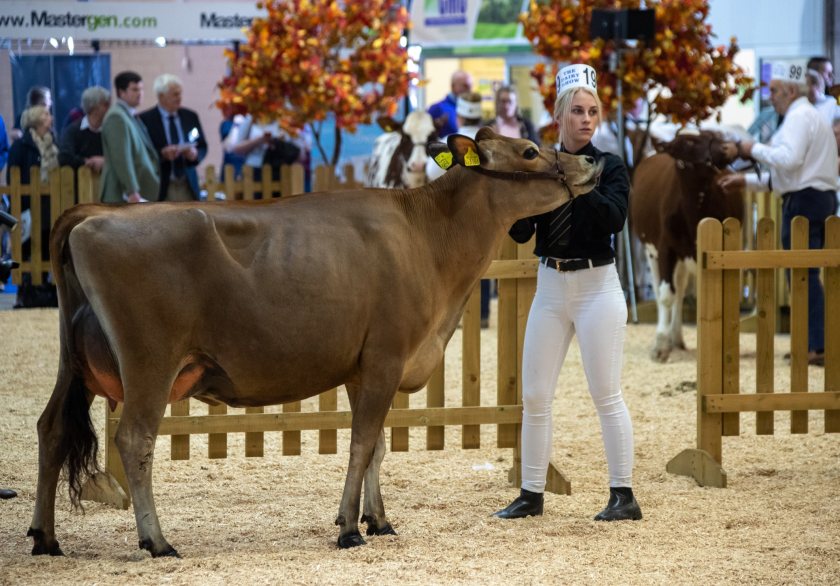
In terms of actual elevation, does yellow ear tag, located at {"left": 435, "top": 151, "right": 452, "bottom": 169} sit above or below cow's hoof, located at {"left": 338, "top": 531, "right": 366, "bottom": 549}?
above

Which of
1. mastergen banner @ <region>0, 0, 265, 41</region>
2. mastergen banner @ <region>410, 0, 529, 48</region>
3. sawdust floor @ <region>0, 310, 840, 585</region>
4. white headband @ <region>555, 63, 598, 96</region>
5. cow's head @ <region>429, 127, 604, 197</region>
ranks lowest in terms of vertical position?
sawdust floor @ <region>0, 310, 840, 585</region>

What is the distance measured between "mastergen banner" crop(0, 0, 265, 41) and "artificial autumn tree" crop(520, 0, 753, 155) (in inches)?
138

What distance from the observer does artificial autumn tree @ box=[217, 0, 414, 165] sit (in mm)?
13273

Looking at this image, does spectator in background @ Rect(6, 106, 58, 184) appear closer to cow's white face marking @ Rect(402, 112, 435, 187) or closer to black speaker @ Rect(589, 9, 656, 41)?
cow's white face marking @ Rect(402, 112, 435, 187)

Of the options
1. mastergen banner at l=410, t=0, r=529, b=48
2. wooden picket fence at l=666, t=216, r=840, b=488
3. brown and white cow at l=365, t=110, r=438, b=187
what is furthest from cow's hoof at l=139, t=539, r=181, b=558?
mastergen banner at l=410, t=0, r=529, b=48

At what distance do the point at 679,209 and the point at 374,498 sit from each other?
6083mm

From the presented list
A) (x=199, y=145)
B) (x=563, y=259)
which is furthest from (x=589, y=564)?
(x=199, y=145)

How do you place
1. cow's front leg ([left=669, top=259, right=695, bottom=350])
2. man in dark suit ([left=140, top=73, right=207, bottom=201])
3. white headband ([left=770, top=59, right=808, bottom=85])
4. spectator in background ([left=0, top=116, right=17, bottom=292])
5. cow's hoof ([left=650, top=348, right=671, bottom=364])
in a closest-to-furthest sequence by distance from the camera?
1. spectator in background ([left=0, top=116, right=17, bottom=292])
2. white headband ([left=770, top=59, right=808, bottom=85])
3. cow's hoof ([left=650, top=348, right=671, bottom=364])
4. cow's front leg ([left=669, top=259, right=695, bottom=350])
5. man in dark suit ([left=140, top=73, right=207, bottom=201])

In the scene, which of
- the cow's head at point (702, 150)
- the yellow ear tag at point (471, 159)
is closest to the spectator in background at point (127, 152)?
the cow's head at point (702, 150)

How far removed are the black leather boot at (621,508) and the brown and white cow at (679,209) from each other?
17.1 ft

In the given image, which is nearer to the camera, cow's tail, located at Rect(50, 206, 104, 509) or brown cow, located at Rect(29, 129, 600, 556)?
brown cow, located at Rect(29, 129, 600, 556)

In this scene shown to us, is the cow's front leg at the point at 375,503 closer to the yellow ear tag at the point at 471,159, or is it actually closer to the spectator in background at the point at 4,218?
the yellow ear tag at the point at 471,159

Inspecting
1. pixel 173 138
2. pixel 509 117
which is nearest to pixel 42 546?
pixel 173 138

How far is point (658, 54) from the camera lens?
1260 cm
